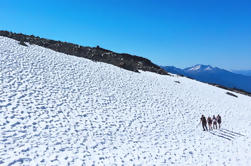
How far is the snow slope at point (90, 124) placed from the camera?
889 centimetres

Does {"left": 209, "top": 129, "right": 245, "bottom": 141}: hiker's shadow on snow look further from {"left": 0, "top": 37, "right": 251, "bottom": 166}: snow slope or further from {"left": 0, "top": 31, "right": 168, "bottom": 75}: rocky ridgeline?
{"left": 0, "top": 31, "right": 168, "bottom": 75}: rocky ridgeline

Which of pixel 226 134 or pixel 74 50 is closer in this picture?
pixel 226 134

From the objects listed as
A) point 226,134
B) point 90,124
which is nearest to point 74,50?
point 90,124

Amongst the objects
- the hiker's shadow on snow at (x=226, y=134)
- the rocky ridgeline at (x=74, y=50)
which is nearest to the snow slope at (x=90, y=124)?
the hiker's shadow on snow at (x=226, y=134)

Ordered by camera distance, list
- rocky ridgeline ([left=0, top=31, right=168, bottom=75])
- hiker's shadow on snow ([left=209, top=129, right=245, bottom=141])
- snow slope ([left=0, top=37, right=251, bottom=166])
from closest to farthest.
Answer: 1. snow slope ([left=0, top=37, right=251, bottom=166])
2. hiker's shadow on snow ([left=209, top=129, right=245, bottom=141])
3. rocky ridgeline ([left=0, top=31, right=168, bottom=75])

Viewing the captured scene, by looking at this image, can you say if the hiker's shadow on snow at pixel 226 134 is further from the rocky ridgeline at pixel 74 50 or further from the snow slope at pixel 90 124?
the rocky ridgeline at pixel 74 50

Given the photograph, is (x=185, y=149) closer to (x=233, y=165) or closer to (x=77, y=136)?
(x=233, y=165)

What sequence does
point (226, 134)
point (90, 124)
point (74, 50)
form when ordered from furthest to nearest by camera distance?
point (74, 50)
point (226, 134)
point (90, 124)

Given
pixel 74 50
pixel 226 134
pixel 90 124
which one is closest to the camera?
pixel 90 124

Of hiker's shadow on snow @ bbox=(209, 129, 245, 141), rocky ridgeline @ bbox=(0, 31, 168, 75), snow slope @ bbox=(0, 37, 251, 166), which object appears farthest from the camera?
rocky ridgeline @ bbox=(0, 31, 168, 75)

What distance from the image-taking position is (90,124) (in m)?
12.2

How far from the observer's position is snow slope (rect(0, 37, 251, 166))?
889cm

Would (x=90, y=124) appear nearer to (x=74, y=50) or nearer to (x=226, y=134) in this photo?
(x=226, y=134)

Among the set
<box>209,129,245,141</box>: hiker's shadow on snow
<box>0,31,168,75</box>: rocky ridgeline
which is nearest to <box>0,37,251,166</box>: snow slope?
<box>209,129,245,141</box>: hiker's shadow on snow
